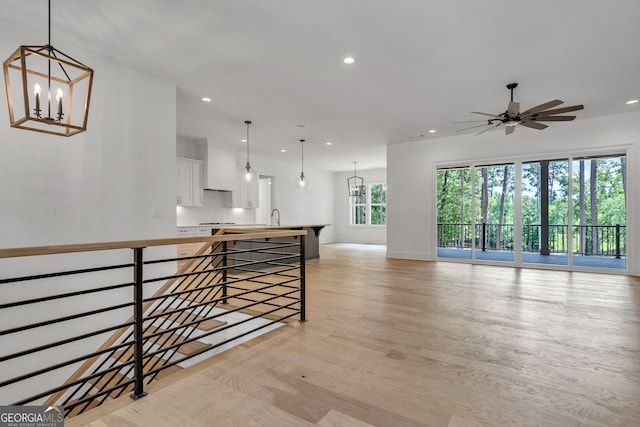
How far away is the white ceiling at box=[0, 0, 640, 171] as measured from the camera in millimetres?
2689

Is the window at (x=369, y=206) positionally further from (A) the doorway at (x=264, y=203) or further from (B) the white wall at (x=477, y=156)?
(B) the white wall at (x=477, y=156)

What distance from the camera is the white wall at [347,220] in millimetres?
11594

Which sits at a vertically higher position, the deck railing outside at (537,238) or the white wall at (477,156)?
the white wall at (477,156)

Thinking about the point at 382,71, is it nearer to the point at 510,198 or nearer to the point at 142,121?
the point at 142,121

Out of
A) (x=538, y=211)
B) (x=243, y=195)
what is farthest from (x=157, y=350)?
(x=538, y=211)

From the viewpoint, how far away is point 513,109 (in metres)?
3.88

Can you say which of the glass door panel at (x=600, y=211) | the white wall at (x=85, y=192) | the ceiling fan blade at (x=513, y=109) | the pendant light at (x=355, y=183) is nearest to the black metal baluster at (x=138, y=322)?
the white wall at (x=85, y=192)

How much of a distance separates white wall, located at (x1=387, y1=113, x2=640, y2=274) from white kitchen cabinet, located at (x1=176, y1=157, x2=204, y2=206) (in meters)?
4.47

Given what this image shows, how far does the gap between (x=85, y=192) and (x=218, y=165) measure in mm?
4236

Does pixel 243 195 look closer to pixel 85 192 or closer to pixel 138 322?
pixel 85 192

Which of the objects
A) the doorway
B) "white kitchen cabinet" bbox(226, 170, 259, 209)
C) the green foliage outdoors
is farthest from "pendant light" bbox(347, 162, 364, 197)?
the green foliage outdoors

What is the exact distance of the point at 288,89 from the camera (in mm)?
4363

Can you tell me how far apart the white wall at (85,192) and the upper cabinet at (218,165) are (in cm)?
312

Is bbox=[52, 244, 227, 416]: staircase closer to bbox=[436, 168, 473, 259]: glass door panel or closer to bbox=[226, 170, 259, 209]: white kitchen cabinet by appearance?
bbox=[226, 170, 259, 209]: white kitchen cabinet
